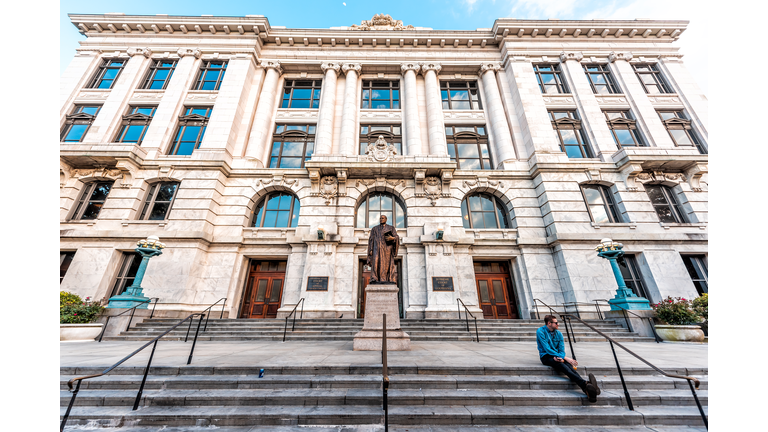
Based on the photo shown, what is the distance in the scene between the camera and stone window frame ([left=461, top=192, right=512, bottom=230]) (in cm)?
1619

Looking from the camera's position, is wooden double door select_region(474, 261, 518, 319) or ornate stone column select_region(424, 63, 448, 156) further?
ornate stone column select_region(424, 63, 448, 156)

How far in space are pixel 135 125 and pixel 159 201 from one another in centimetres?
618

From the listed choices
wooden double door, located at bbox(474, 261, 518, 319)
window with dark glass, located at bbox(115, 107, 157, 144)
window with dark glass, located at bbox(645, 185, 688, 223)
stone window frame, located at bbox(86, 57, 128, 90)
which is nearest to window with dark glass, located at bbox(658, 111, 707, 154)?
window with dark glass, located at bbox(645, 185, 688, 223)

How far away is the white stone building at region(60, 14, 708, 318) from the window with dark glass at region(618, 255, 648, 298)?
0.10m

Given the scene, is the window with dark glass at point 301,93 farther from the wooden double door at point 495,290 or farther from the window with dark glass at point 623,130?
the window with dark glass at point 623,130

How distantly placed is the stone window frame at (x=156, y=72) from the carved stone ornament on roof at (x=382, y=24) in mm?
13410

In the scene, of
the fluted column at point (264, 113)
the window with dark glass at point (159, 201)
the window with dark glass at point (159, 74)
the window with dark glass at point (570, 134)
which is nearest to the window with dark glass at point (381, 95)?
the fluted column at point (264, 113)

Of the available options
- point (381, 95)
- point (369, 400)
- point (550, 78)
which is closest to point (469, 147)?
point (381, 95)

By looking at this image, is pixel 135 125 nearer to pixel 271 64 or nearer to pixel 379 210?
pixel 271 64

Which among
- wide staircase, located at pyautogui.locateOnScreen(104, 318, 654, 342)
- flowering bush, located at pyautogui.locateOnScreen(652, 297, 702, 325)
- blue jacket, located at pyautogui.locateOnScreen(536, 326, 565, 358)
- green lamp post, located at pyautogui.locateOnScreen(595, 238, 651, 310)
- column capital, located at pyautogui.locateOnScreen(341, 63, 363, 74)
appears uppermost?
column capital, located at pyautogui.locateOnScreen(341, 63, 363, 74)

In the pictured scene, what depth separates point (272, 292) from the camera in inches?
587

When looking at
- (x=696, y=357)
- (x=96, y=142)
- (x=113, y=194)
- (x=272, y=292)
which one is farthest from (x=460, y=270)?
(x=96, y=142)

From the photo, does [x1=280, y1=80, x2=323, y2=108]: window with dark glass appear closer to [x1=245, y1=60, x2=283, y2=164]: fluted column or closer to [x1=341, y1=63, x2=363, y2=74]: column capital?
[x1=245, y1=60, x2=283, y2=164]: fluted column

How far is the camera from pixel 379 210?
16.2 metres
